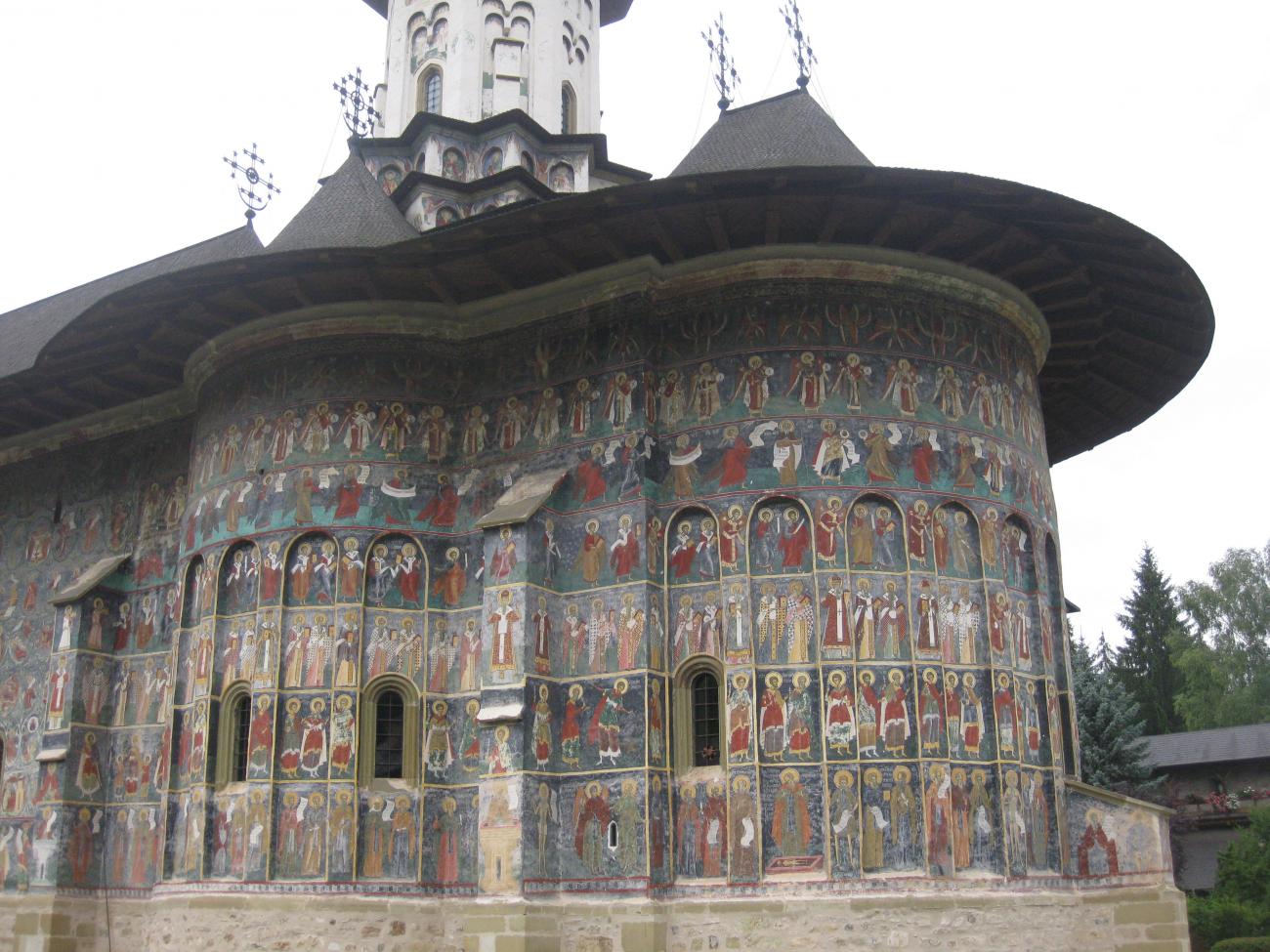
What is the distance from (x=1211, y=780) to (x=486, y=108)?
21722mm

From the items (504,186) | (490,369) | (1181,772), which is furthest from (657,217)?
(1181,772)

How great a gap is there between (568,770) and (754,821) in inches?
71.6

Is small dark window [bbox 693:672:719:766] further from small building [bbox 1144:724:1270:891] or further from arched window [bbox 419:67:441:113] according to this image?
small building [bbox 1144:724:1270:891]

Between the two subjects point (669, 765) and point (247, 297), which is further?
point (247, 297)

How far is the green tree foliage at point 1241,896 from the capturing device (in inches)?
747

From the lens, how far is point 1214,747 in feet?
95.6

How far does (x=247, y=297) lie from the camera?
14078mm

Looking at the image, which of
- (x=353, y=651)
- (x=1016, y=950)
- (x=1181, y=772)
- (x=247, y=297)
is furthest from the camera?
(x=1181, y=772)

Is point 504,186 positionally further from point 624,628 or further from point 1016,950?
point 1016,950

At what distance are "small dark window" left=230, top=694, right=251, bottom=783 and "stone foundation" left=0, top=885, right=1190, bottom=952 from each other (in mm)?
1238

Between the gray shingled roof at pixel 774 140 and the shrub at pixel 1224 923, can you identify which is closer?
the gray shingled roof at pixel 774 140

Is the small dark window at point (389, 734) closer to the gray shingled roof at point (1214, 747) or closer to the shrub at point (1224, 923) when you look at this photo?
the shrub at point (1224, 923)

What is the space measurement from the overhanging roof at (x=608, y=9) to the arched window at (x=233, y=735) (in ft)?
46.0

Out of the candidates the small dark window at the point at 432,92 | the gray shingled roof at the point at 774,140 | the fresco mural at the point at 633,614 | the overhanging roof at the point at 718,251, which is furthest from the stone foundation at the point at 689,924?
the small dark window at the point at 432,92
